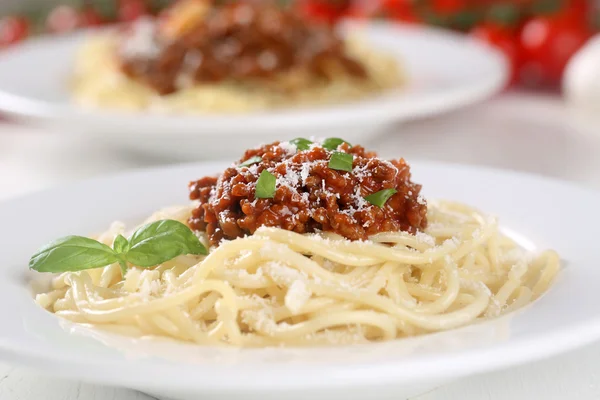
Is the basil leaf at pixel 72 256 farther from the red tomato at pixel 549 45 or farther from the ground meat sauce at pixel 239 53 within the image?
the red tomato at pixel 549 45

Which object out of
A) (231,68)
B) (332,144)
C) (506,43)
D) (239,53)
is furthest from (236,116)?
(506,43)

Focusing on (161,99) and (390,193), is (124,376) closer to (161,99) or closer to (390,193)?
(390,193)

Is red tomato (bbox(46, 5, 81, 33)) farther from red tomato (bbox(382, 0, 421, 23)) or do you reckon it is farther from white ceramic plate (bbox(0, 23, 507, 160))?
red tomato (bbox(382, 0, 421, 23))

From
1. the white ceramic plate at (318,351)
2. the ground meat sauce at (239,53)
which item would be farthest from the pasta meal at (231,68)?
the white ceramic plate at (318,351)

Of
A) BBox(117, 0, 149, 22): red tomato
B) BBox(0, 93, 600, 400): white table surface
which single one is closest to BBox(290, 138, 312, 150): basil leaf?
BBox(0, 93, 600, 400): white table surface

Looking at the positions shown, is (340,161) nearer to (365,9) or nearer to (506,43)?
(506,43)
